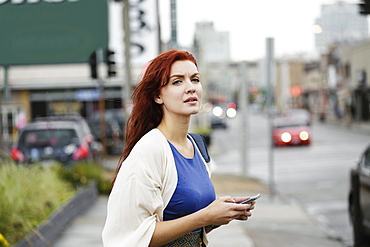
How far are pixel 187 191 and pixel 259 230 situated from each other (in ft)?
22.4

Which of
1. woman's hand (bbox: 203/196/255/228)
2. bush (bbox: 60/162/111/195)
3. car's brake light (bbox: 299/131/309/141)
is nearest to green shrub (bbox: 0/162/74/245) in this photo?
bush (bbox: 60/162/111/195)

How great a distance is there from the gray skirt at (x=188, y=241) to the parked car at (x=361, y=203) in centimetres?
520

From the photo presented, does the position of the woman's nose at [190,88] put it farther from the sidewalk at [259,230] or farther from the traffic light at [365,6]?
the traffic light at [365,6]

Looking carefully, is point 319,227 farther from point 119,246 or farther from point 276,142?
point 276,142

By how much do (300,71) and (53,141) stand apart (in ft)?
341

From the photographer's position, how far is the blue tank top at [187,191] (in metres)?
2.54

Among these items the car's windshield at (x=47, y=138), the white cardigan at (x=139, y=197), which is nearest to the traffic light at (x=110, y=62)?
the car's windshield at (x=47, y=138)

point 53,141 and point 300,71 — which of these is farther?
point 300,71

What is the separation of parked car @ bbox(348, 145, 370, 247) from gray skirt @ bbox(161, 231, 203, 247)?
5.20 meters

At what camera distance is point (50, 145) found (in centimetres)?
1343

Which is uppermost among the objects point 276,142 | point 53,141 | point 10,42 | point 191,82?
point 10,42

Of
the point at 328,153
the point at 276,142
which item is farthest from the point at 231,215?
the point at 276,142

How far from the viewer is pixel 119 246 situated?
2.43 m

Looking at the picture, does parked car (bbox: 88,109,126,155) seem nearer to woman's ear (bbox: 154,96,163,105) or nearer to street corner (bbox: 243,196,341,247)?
street corner (bbox: 243,196,341,247)
